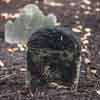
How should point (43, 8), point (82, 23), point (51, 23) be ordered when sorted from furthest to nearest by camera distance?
1. point (43, 8)
2. point (82, 23)
3. point (51, 23)

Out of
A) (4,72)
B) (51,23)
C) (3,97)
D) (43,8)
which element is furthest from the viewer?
(43,8)

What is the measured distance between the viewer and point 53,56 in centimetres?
478

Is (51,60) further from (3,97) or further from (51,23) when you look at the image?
(51,23)

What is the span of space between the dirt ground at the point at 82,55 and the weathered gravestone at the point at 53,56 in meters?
0.20

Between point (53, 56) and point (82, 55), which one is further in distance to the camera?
point (82, 55)

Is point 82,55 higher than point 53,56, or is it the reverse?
point 53,56

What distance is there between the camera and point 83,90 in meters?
4.96

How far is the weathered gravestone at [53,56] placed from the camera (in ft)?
15.5

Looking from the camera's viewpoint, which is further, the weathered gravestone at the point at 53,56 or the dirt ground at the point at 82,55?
the dirt ground at the point at 82,55

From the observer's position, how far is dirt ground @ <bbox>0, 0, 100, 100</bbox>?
4852mm

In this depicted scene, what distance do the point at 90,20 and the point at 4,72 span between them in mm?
2969

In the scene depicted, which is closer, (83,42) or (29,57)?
(29,57)

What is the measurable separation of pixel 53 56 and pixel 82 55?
57.9 inches

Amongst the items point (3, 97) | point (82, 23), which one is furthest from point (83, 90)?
point (82, 23)
